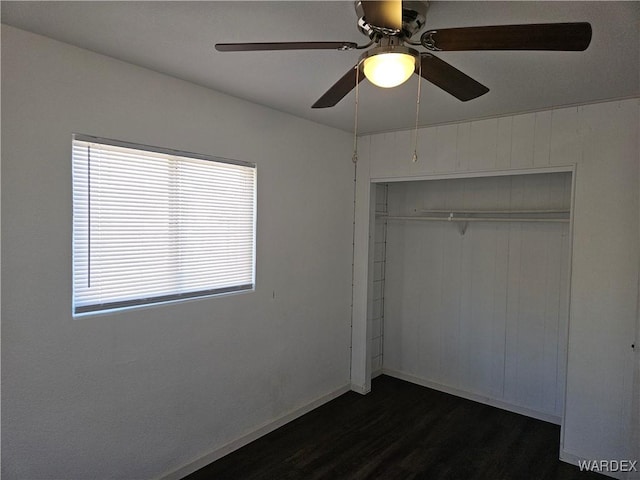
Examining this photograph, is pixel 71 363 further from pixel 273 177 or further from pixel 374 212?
pixel 374 212

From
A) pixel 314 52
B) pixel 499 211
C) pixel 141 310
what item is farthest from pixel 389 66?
pixel 499 211

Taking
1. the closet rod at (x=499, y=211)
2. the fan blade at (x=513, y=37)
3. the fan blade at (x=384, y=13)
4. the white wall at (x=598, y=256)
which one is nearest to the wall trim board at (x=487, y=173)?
the white wall at (x=598, y=256)

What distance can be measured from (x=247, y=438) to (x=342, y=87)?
2.67 metres

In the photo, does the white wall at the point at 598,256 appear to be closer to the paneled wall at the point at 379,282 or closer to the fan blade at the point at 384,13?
the paneled wall at the point at 379,282

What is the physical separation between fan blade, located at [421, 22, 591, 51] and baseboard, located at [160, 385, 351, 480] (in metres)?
2.90

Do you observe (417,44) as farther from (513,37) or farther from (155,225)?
(155,225)

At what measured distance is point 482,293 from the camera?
407 centimetres

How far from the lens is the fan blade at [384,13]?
4.28ft

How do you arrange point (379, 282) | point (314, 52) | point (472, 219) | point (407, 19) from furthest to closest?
1. point (379, 282)
2. point (472, 219)
3. point (314, 52)
4. point (407, 19)

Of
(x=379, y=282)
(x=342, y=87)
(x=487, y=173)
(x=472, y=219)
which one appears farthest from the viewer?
(x=379, y=282)

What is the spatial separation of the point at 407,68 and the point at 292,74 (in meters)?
1.17

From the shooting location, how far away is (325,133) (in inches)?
152

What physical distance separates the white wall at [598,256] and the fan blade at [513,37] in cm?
184

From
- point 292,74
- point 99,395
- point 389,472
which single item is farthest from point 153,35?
point 389,472
